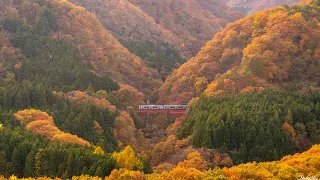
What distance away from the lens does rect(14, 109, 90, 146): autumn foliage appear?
255 feet

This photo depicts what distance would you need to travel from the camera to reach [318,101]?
295 ft

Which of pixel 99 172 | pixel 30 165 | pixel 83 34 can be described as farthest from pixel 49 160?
pixel 83 34

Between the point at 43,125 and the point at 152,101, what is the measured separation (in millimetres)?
50182

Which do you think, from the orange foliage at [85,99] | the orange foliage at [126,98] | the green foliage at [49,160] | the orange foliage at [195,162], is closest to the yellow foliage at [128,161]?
the green foliage at [49,160]

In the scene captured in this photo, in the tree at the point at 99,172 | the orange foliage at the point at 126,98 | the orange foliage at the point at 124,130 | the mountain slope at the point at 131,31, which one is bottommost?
the orange foliage at the point at 124,130

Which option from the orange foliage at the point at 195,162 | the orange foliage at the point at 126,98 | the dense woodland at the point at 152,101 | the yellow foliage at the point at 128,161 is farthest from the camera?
the orange foliage at the point at 126,98

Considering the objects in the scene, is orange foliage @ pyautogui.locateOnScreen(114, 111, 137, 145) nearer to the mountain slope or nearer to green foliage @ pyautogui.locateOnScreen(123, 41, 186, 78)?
green foliage @ pyautogui.locateOnScreen(123, 41, 186, 78)

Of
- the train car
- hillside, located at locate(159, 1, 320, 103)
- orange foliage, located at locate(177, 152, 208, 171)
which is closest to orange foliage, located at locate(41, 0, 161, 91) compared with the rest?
hillside, located at locate(159, 1, 320, 103)

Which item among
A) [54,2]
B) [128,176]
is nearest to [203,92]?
[128,176]

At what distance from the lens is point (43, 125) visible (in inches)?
3275

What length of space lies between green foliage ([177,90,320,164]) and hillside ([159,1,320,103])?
10.7 m

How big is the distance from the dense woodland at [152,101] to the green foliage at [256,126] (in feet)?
0.63

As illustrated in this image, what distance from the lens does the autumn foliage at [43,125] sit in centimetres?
7769

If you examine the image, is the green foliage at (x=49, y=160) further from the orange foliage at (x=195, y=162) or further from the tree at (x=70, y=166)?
the orange foliage at (x=195, y=162)
